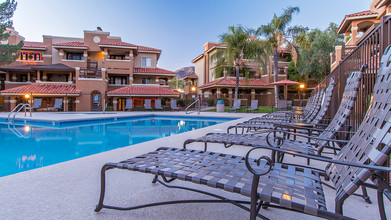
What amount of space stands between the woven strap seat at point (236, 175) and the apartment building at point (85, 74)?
68.4 feet

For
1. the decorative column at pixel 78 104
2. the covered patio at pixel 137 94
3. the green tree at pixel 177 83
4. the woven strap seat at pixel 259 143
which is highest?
the green tree at pixel 177 83

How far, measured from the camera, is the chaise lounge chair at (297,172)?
1.15 metres

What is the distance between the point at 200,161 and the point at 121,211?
Result: 757mm

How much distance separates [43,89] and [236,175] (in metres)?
24.8

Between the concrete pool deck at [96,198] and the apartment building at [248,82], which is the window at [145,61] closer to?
the apartment building at [248,82]

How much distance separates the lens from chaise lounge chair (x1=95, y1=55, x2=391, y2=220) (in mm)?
1146

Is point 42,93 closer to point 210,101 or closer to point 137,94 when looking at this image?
point 137,94

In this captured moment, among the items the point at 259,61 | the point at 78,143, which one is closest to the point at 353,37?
the point at 259,61

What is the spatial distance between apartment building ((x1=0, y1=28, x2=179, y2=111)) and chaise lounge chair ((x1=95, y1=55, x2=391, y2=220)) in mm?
21013

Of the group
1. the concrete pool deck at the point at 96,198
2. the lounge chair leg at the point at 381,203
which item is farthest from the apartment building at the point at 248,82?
the lounge chair leg at the point at 381,203

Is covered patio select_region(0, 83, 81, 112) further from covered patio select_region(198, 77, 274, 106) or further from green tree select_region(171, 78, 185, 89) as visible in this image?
green tree select_region(171, 78, 185, 89)

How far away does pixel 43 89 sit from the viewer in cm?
2128

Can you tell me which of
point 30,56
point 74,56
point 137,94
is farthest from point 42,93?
point 30,56

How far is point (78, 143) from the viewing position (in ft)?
21.6
